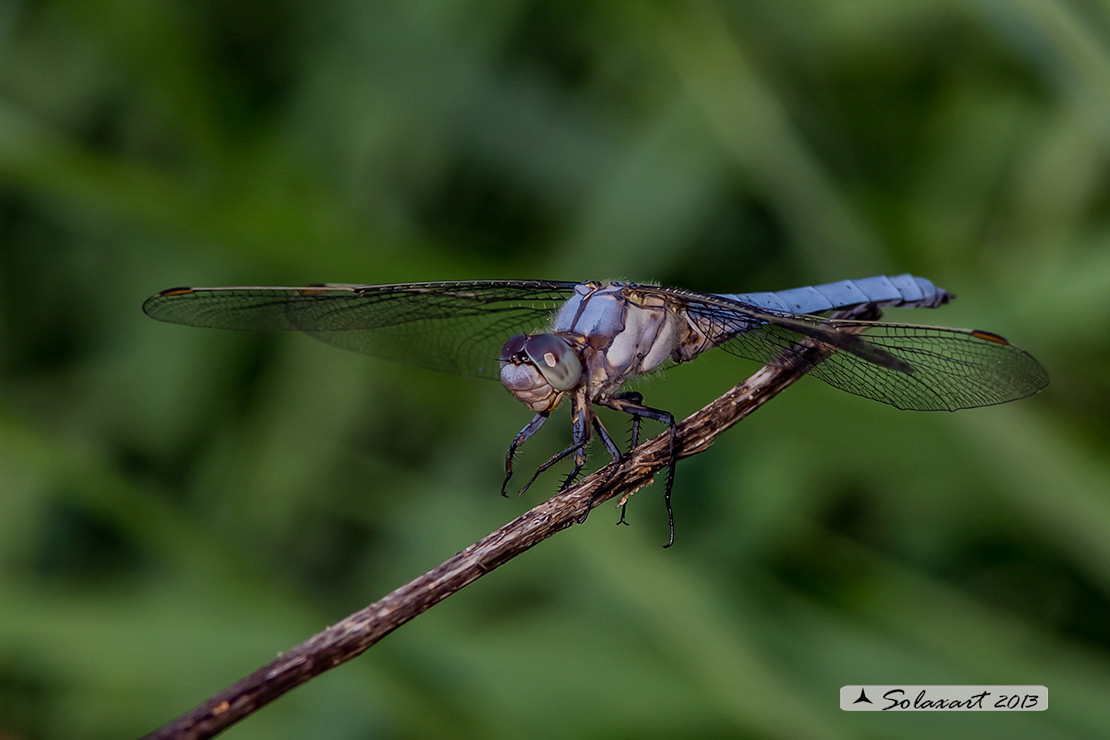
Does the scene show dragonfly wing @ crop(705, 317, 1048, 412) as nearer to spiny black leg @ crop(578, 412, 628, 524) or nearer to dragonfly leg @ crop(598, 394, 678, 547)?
dragonfly leg @ crop(598, 394, 678, 547)

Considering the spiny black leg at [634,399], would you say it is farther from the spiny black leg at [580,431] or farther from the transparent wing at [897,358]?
the transparent wing at [897,358]

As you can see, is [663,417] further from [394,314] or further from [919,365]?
[394,314]

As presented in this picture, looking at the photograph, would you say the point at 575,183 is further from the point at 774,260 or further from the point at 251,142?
the point at 251,142

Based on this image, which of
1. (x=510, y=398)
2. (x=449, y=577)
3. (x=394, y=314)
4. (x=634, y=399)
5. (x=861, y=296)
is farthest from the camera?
(x=510, y=398)

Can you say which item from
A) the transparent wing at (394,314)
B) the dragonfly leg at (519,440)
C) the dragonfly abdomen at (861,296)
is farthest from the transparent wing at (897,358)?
the transparent wing at (394,314)

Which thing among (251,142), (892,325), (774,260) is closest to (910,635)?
(892,325)

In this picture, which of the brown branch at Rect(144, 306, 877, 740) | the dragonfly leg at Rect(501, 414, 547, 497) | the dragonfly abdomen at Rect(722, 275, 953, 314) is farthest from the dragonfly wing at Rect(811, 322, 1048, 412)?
the dragonfly leg at Rect(501, 414, 547, 497)

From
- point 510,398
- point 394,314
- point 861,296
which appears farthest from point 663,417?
point 510,398
